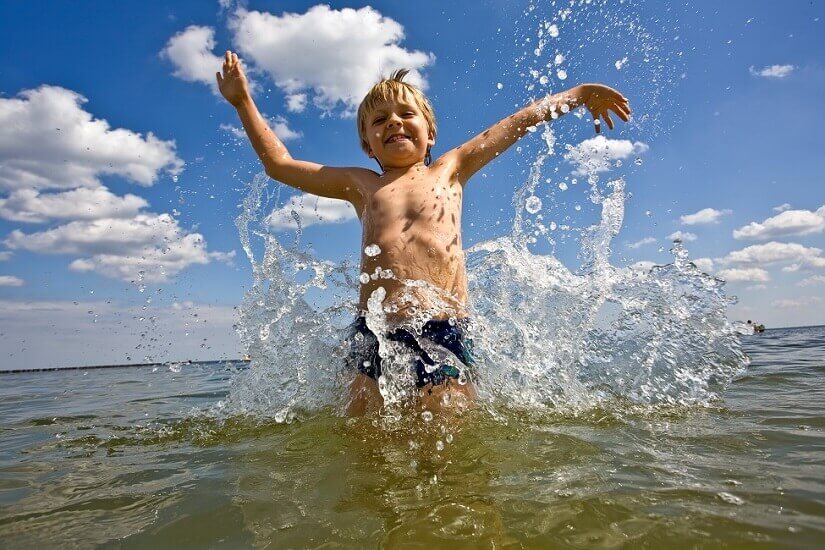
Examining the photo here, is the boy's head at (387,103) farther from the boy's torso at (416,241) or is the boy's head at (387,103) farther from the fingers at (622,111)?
the fingers at (622,111)

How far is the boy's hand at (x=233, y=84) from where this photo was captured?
389 centimetres

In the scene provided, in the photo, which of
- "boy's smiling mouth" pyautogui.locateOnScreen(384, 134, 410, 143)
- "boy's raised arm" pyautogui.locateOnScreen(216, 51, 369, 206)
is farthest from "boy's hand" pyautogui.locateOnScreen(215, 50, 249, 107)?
"boy's smiling mouth" pyautogui.locateOnScreen(384, 134, 410, 143)

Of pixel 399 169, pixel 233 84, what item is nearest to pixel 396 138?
pixel 399 169

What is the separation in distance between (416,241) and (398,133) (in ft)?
2.92

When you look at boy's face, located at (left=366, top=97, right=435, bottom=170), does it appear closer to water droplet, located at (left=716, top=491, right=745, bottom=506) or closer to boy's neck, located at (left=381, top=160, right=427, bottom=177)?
boy's neck, located at (left=381, top=160, right=427, bottom=177)

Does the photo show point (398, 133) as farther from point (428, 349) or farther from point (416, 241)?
point (428, 349)

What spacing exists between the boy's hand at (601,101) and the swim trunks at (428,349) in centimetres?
197

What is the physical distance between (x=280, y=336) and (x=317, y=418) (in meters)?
1.07

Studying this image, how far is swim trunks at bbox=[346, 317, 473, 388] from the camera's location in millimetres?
2879

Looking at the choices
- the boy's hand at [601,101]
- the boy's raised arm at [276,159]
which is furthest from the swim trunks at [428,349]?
the boy's hand at [601,101]

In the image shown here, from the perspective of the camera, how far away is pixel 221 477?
2.09 meters

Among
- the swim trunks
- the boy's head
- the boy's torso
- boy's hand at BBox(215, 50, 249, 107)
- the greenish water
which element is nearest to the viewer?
the greenish water

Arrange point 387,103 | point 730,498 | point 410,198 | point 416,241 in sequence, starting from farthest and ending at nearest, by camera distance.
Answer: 1. point 387,103
2. point 410,198
3. point 416,241
4. point 730,498

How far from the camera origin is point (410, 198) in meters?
3.39
